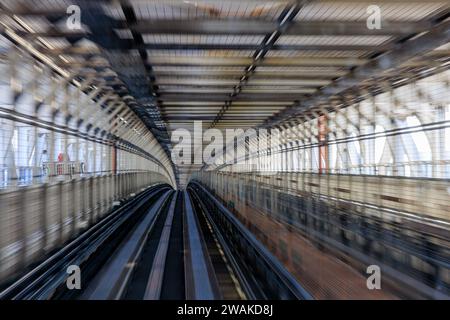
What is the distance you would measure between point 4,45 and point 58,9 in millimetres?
887

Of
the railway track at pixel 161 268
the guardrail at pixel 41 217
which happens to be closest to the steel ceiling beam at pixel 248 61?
the guardrail at pixel 41 217

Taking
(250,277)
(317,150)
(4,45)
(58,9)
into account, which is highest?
(58,9)

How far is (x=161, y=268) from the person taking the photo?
271 inches

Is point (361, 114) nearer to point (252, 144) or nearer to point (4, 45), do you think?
point (4, 45)

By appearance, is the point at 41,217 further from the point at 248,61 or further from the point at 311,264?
the point at 248,61

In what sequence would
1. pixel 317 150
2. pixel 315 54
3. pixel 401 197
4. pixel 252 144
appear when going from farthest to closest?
pixel 252 144, pixel 317 150, pixel 315 54, pixel 401 197

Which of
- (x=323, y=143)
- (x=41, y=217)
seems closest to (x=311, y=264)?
(x=41, y=217)

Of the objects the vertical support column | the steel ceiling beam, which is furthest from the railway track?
the vertical support column

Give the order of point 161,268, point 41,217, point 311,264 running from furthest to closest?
point 161,268, point 41,217, point 311,264

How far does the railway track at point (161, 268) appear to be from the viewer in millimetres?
5152

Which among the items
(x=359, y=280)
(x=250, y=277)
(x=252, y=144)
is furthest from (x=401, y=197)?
(x=252, y=144)

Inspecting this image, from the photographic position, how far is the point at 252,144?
81.6 ft

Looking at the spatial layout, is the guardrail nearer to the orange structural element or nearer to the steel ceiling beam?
the steel ceiling beam

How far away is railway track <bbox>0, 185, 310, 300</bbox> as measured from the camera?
5152 mm
